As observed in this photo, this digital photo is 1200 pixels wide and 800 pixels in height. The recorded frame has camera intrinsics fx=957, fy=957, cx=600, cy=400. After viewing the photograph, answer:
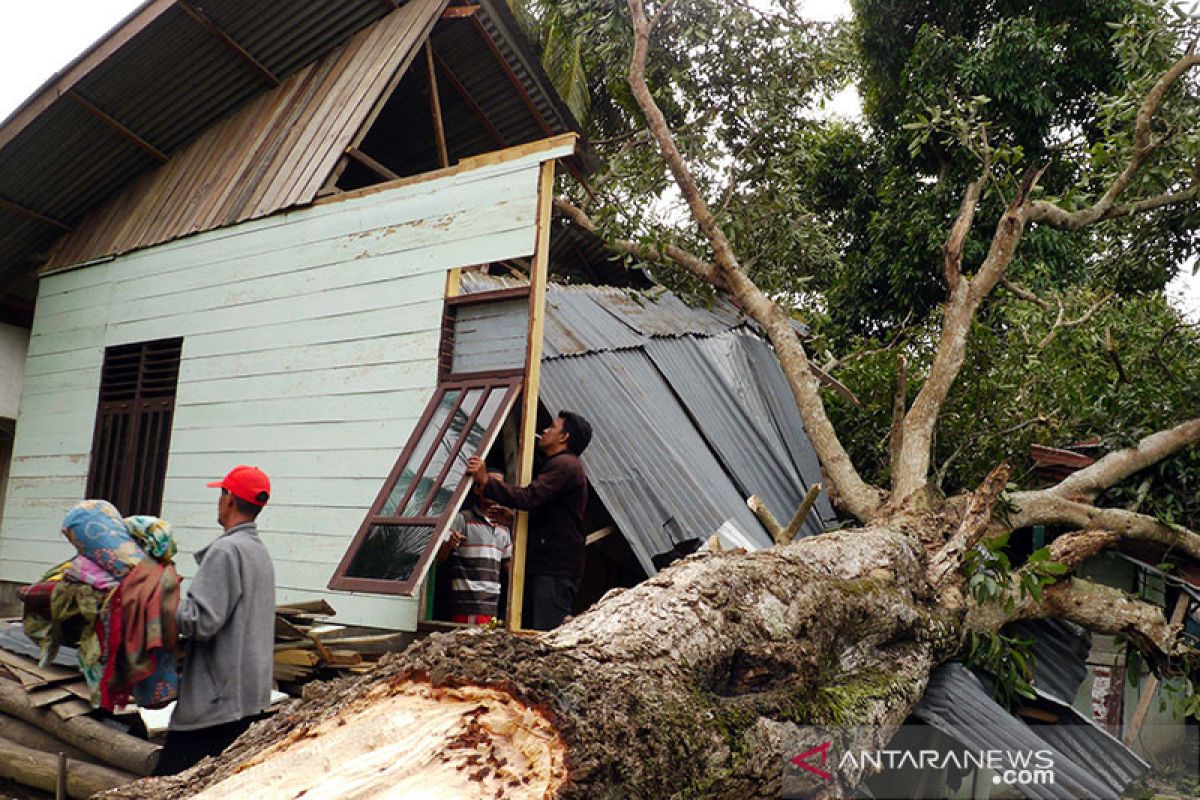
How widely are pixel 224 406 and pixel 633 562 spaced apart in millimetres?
3331

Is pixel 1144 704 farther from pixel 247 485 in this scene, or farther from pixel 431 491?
pixel 247 485

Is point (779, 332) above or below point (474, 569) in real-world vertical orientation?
above

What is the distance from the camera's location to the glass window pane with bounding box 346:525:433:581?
5605 mm

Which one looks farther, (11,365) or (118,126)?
(11,365)

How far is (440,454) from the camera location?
5906mm

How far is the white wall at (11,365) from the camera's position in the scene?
9289 millimetres

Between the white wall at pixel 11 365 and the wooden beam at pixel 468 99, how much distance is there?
16.2 ft

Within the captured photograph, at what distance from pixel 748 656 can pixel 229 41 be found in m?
6.81

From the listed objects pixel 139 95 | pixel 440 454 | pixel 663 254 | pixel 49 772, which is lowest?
pixel 49 772

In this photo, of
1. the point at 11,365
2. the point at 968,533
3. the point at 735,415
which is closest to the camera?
the point at 968,533

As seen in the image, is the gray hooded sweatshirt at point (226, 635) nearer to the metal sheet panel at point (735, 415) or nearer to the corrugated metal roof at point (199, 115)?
the corrugated metal roof at point (199, 115)

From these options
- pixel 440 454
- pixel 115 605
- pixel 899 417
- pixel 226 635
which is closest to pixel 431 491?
pixel 440 454

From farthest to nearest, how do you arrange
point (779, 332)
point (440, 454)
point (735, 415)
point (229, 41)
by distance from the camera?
point (735, 415), point (229, 41), point (779, 332), point (440, 454)

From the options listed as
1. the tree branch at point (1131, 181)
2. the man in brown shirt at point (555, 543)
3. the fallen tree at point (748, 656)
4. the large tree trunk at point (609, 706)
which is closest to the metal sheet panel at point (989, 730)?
the fallen tree at point (748, 656)
